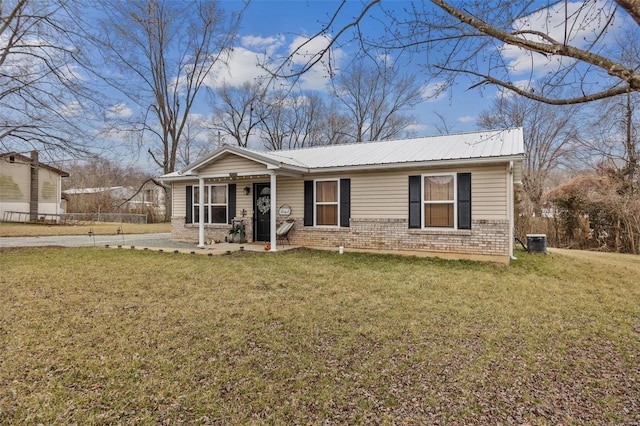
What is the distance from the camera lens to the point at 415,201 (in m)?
9.88

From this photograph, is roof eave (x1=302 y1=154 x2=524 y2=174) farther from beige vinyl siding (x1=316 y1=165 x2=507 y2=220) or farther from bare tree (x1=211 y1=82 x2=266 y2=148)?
bare tree (x1=211 y1=82 x2=266 y2=148)

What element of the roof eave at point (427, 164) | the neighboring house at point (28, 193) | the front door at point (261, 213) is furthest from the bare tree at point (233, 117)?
the roof eave at point (427, 164)

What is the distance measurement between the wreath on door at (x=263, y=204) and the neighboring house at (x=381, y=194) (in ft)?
0.12

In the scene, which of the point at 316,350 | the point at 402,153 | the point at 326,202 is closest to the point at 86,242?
the point at 326,202

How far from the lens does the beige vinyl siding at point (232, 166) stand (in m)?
10.8

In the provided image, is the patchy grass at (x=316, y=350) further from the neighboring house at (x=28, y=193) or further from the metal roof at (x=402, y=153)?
the neighboring house at (x=28, y=193)

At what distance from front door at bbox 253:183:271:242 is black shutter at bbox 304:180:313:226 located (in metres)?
1.47

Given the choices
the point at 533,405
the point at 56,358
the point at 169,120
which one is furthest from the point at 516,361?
the point at 169,120

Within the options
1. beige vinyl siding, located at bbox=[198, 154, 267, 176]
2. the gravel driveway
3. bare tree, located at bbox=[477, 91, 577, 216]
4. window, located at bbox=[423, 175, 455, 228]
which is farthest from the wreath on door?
bare tree, located at bbox=[477, 91, 577, 216]

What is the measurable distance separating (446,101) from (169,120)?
29.7 meters

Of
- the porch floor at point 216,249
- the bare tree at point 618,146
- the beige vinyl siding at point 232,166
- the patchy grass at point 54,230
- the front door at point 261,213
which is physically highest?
the bare tree at point 618,146

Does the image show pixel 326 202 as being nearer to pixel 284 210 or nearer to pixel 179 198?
pixel 284 210

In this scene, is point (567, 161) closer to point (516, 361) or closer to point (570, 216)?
point (570, 216)

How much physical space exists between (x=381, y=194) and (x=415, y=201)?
1016 mm
